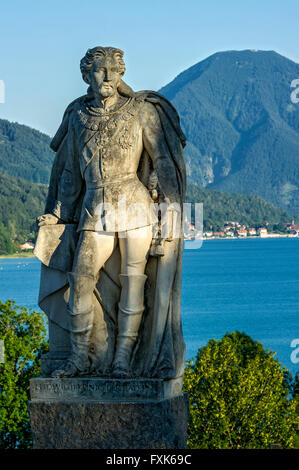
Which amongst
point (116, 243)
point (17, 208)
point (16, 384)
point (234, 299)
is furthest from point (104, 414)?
point (17, 208)

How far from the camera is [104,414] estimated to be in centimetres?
914

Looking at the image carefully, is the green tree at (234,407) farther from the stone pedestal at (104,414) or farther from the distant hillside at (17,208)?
the distant hillside at (17,208)

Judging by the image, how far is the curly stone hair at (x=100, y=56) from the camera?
9.79 m

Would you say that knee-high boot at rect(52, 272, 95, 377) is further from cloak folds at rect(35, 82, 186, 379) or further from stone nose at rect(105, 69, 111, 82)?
stone nose at rect(105, 69, 111, 82)

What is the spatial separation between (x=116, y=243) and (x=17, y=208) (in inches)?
5738

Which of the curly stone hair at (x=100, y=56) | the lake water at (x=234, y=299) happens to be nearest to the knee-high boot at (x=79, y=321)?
the curly stone hair at (x=100, y=56)

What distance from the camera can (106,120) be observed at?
9750 millimetres

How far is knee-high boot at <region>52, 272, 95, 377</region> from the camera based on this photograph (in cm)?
951

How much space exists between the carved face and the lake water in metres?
59.5

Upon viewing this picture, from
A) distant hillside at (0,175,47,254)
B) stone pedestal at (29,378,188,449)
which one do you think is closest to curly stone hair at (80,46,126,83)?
stone pedestal at (29,378,188,449)

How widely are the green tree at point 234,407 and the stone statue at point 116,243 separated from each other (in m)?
22.7

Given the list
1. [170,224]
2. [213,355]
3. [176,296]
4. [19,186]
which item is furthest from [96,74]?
[19,186]
